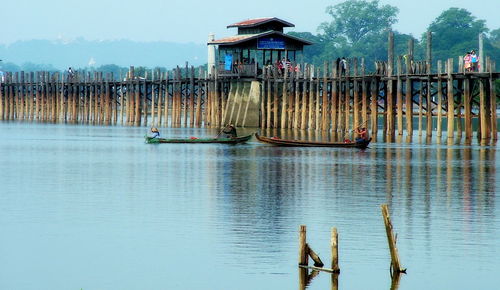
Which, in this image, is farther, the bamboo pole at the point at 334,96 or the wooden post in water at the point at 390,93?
the bamboo pole at the point at 334,96

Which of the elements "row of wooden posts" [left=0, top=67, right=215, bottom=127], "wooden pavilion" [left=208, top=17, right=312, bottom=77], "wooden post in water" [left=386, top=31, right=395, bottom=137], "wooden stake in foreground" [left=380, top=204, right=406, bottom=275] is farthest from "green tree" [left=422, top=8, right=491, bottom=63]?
"wooden stake in foreground" [left=380, top=204, right=406, bottom=275]

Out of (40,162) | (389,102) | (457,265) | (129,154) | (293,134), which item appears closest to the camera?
(457,265)

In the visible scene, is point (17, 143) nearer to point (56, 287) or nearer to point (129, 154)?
point (129, 154)

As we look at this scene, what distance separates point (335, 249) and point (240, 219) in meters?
8.11

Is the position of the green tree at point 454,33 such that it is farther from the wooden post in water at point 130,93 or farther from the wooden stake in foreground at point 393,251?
the wooden stake in foreground at point 393,251

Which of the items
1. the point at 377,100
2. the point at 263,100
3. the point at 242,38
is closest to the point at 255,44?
the point at 242,38

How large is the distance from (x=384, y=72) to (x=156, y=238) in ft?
124

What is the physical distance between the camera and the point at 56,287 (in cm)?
2127

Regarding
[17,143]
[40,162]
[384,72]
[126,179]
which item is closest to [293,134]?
[384,72]

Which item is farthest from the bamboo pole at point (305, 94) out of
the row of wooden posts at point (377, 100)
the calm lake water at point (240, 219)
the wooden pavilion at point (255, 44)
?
the calm lake water at point (240, 219)

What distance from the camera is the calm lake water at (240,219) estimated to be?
72.6 feet

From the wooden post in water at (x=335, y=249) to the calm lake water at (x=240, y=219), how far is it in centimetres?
22

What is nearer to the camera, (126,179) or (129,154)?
(126,179)

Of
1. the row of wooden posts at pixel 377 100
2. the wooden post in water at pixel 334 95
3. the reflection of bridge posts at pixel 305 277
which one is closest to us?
the reflection of bridge posts at pixel 305 277
